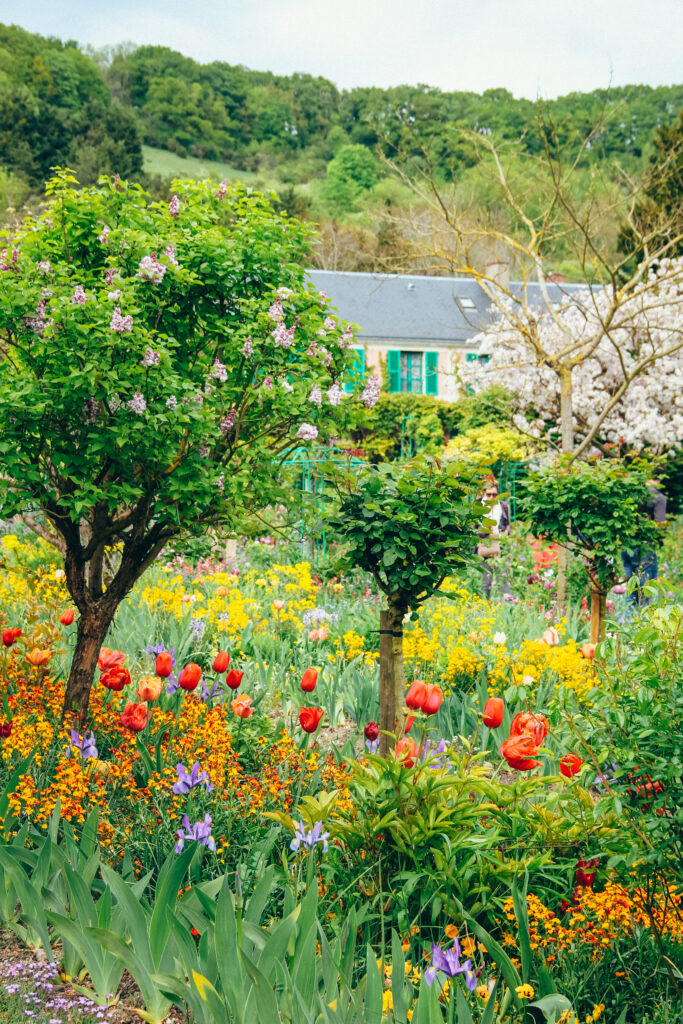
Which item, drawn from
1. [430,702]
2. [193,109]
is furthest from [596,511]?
[193,109]

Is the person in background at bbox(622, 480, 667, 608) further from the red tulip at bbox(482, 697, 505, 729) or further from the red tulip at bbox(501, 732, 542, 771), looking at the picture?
the red tulip at bbox(501, 732, 542, 771)

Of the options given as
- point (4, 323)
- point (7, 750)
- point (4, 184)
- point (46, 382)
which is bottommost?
point (7, 750)

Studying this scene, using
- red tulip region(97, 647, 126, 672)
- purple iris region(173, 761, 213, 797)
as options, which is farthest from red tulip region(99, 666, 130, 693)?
purple iris region(173, 761, 213, 797)

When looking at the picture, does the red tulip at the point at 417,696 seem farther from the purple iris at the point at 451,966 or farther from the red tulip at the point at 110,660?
the red tulip at the point at 110,660

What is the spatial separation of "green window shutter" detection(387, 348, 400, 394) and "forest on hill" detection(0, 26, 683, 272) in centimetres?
326

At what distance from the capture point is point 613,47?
6734 millimetres

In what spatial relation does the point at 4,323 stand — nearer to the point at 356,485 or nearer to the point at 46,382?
the point at 46,382

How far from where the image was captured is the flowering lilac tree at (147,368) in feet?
9.44

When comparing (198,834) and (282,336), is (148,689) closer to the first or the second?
(198,834)

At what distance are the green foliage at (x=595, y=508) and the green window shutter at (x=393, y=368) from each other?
17070 mm

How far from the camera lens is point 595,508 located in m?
5.08

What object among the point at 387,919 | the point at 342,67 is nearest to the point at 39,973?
the point at 387,919

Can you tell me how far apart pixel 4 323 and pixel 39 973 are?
231 centimetres

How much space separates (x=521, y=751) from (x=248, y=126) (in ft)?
198
